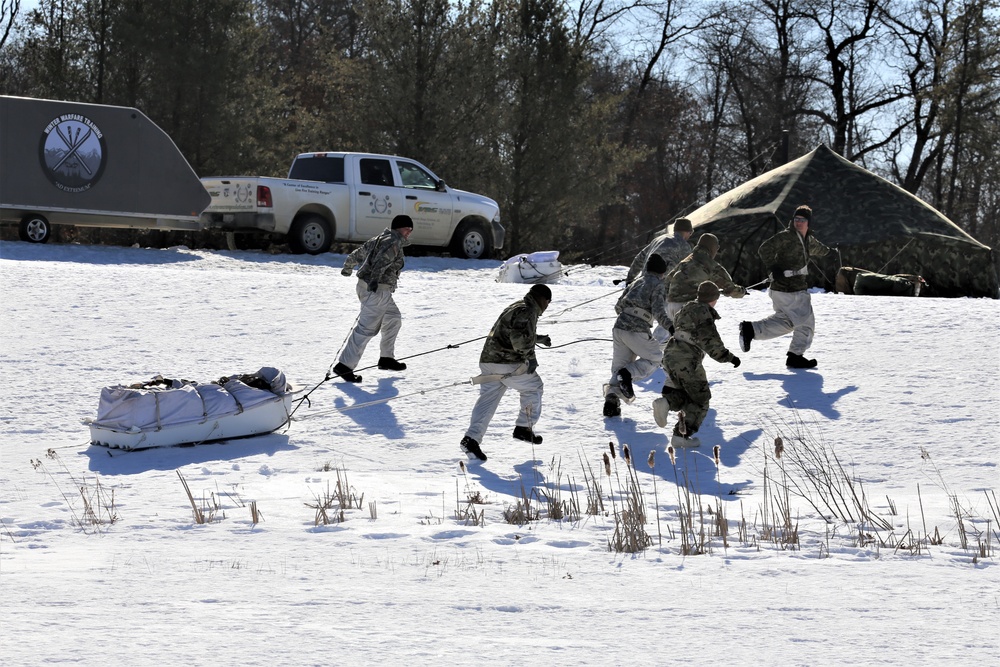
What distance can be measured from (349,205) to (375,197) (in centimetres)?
46

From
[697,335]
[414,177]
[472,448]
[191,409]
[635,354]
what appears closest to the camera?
[472,448]

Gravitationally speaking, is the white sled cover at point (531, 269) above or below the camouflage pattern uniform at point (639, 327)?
above

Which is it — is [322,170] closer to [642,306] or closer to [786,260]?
[786,260]

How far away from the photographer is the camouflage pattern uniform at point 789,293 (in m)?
12.3

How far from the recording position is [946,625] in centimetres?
520

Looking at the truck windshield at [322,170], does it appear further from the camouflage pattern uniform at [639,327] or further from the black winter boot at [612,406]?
the black winter boot at [612,406]

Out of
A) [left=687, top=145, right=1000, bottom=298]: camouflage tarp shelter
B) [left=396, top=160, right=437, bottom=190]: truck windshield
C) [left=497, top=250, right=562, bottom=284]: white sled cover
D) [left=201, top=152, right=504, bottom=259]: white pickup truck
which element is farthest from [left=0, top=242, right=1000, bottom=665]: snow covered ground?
[left=396, top=160, right=437, bottom=190]: truck windshield

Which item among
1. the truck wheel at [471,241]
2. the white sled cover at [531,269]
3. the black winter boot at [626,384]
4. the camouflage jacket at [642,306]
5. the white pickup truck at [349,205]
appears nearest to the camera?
the black winter boot at [626,384]

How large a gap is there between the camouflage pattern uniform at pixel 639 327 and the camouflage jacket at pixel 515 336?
166 cm

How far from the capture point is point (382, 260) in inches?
466

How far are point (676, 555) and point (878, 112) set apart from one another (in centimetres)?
3636

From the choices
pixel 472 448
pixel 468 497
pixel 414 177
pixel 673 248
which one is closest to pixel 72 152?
pixel 414 177

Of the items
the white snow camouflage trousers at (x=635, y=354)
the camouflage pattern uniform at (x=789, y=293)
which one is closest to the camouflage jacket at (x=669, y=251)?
the camouflage pattern uniform at (x=789, y=293)

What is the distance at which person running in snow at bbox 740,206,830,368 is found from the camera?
40.4 ft
